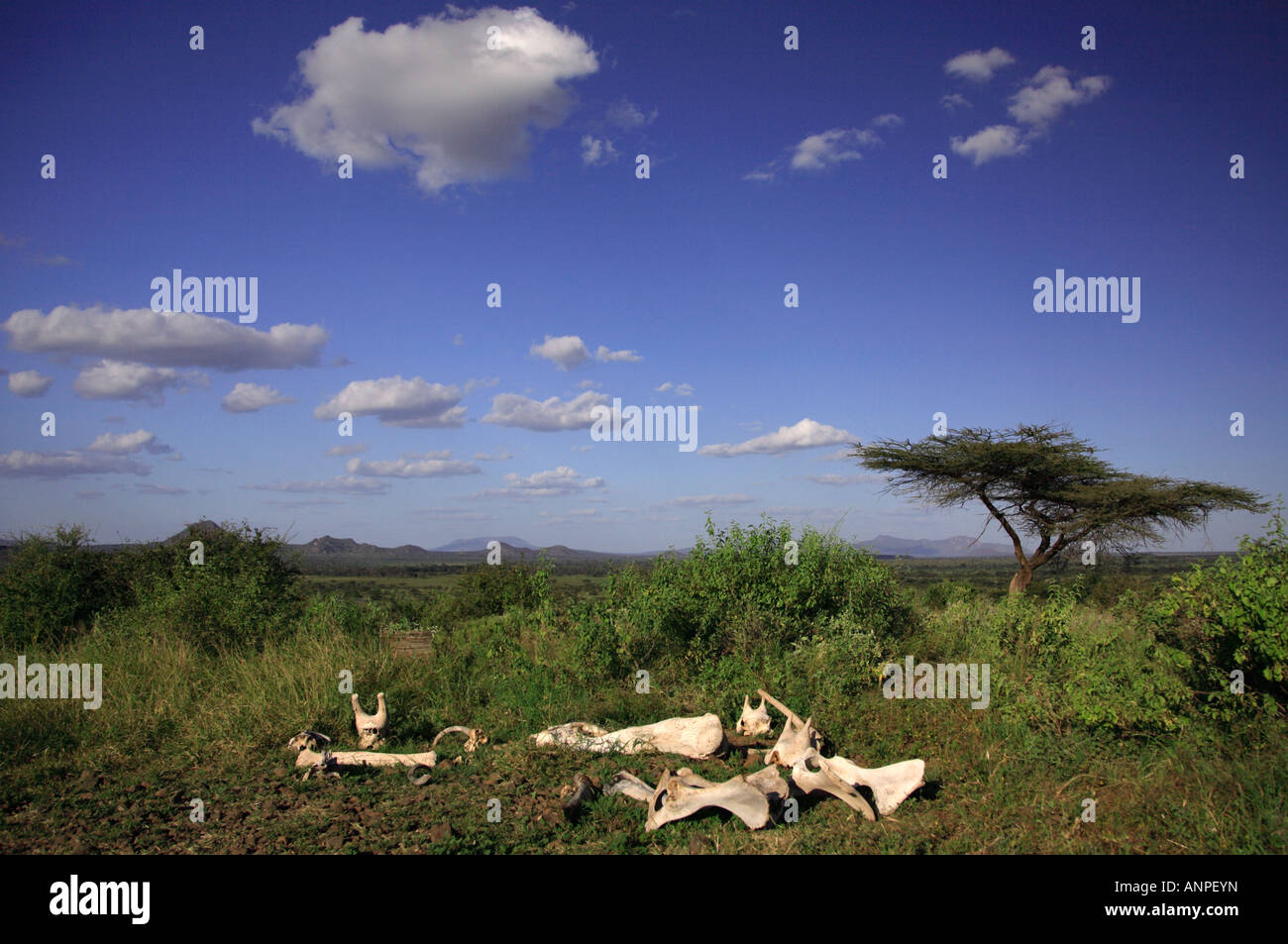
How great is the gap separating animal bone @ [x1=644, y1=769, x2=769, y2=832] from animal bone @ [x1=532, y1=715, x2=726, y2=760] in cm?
129

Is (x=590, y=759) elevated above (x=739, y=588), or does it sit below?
below

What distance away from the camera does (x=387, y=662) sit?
27.7ft

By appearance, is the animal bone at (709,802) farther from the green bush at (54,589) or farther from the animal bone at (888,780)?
the green bush at (54,589)

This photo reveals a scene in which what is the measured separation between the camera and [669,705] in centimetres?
767

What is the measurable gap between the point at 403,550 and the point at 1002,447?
374ft

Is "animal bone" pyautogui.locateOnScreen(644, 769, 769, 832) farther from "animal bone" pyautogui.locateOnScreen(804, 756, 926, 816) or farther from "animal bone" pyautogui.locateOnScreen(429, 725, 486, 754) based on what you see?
"animal bone" pyautogui.locateOnScreen(429, 725, 486, 754)

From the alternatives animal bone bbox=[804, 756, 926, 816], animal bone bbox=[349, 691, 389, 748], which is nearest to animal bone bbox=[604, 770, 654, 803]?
animal bone bbox=[804, 756, 926, 816]

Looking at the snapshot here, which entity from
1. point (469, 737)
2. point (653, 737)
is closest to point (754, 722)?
point (653, 737)

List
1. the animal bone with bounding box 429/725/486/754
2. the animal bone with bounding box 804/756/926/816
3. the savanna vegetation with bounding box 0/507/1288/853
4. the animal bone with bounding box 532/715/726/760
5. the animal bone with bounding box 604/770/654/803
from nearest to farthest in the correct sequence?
the savanna vegetation with bounding box 0/507/1288/853 < the animal bone with bounding box 804/756/926/816 < the animal bone with bounding box 604/770/654/803 < the animal bone with bounding box 532/715/726/760 < the animal bone with bounding box 429/725/486/754

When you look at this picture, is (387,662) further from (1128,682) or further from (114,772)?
(1128,682)

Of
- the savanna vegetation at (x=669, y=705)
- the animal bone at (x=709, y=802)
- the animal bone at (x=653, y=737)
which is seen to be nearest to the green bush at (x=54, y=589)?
the savanna vegetation at (x=669, y=705)

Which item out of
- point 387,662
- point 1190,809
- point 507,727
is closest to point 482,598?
point 387,662

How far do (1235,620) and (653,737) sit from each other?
4.15 metres

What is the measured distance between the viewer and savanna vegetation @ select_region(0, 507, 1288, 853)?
4.63 metres
